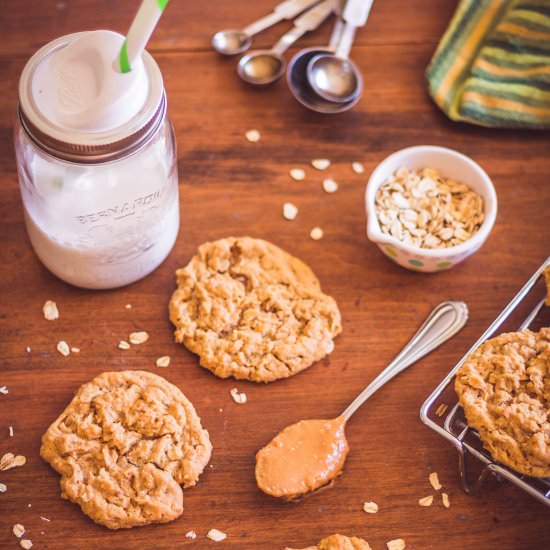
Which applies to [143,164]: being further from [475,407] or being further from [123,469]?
[475,407]

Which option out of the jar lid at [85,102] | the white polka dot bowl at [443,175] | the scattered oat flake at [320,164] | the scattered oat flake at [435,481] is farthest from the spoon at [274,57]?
the scattered oat flake at [435,481]

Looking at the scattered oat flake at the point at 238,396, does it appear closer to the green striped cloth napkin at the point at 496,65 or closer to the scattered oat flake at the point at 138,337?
the scattered oat flake at the point at 138,337

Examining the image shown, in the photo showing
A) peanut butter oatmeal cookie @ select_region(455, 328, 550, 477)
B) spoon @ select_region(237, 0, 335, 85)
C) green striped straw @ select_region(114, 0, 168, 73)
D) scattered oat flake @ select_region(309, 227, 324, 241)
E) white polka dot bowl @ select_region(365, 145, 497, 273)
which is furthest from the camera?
spoon @ select_region(237, 0, 335, 85)

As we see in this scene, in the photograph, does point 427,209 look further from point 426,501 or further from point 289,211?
point 426,501

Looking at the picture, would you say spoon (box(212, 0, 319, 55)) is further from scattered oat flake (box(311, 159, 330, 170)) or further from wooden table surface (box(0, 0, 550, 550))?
scattered oat flake (box(311, 159, 330, 170))

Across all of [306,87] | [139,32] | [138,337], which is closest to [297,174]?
[306,87]

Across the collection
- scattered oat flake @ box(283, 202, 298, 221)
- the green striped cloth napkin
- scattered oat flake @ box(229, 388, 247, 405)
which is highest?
the green striped cloth napkin

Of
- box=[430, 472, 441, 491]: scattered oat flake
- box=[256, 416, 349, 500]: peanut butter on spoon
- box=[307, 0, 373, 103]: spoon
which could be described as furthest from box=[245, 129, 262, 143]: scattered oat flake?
box=[430, 472, 441, 491]: scattered oat flake
